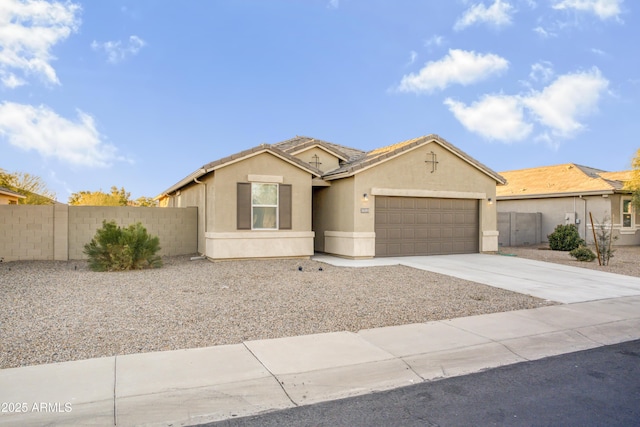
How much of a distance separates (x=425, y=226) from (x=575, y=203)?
43.0 feet

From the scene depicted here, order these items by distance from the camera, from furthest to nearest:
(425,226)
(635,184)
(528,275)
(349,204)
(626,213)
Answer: (626,213) → (635,184) → (425,226) → (349,204) → (528,275)

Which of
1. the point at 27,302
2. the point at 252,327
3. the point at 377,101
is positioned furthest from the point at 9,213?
the point at 377,101

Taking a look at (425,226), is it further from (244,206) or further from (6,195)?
(6,195)

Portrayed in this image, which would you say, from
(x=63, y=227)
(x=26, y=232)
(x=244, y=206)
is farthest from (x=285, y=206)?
(x=26, y=232)

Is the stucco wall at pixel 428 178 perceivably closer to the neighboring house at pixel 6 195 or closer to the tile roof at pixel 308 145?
the tile roof at pixel 308 145

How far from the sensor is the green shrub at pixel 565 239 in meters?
20.5

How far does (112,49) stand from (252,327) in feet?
57.1

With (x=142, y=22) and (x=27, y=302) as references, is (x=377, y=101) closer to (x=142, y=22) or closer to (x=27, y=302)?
(x=142, y=22)

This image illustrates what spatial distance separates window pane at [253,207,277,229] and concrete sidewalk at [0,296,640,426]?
28.7 feet

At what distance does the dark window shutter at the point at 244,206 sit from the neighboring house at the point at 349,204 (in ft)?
0.11

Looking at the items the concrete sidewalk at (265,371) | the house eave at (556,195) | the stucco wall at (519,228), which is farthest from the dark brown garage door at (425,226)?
the house eave at (556,195)

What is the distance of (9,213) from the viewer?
47.2ft

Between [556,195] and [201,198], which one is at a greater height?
[556,195]

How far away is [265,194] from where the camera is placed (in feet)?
48.8
